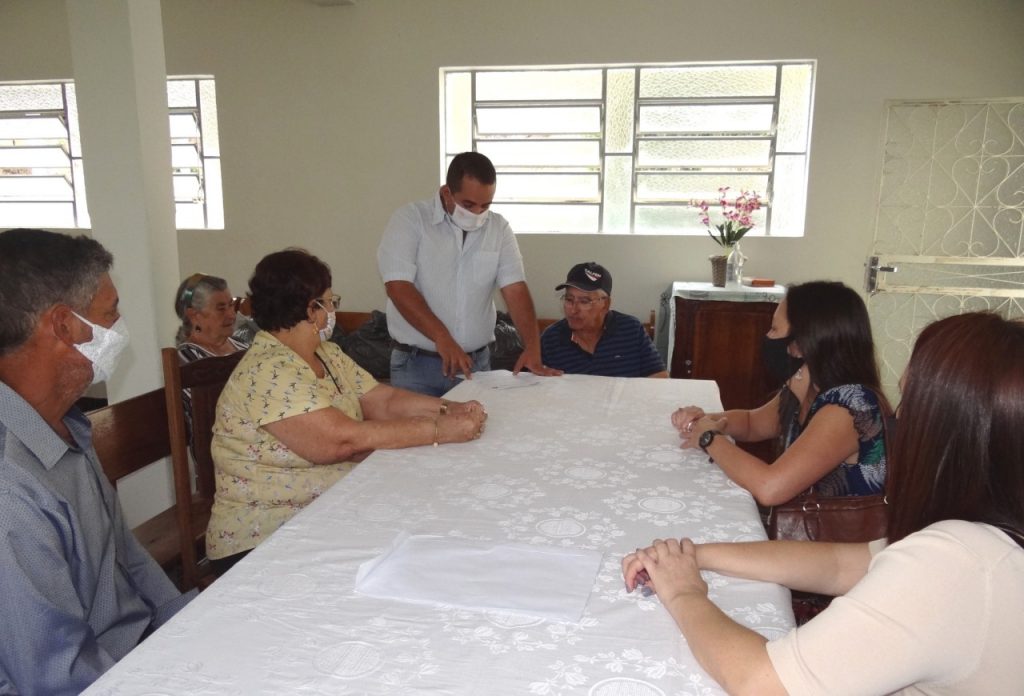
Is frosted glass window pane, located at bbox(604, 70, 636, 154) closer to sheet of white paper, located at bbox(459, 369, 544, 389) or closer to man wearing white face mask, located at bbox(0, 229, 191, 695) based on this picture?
sheet of white paper, located at bbox(459, 369, 544, 389)

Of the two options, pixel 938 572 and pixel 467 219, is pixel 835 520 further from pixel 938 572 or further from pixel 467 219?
pixel 467 219

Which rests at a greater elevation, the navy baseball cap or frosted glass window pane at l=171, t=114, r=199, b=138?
frosted glass window pane at l=171, t=114, r=199, b=138

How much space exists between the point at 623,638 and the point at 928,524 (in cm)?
40

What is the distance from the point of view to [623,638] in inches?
35.8

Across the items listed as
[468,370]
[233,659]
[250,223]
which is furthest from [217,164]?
[233,659]

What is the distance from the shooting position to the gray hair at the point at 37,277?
1139 millimetres

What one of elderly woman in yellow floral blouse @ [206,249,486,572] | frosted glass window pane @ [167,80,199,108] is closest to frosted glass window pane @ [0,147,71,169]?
frosted glass window pane @ [167,80,199,108]

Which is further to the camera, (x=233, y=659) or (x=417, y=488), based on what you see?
(x=417, y=488)

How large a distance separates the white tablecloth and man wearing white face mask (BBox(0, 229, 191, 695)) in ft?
0.85

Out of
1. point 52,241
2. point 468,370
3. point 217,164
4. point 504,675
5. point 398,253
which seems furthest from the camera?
point 217,164

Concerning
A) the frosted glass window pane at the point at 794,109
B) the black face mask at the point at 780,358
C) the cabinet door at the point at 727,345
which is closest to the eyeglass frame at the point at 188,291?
the black face mask at the point at 780,358

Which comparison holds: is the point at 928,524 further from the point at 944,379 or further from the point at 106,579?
the point at 106,579

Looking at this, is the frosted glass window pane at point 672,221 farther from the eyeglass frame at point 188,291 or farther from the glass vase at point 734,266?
the eyeglass frame at point 188,291

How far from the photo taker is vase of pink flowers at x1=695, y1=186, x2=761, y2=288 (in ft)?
14.7
